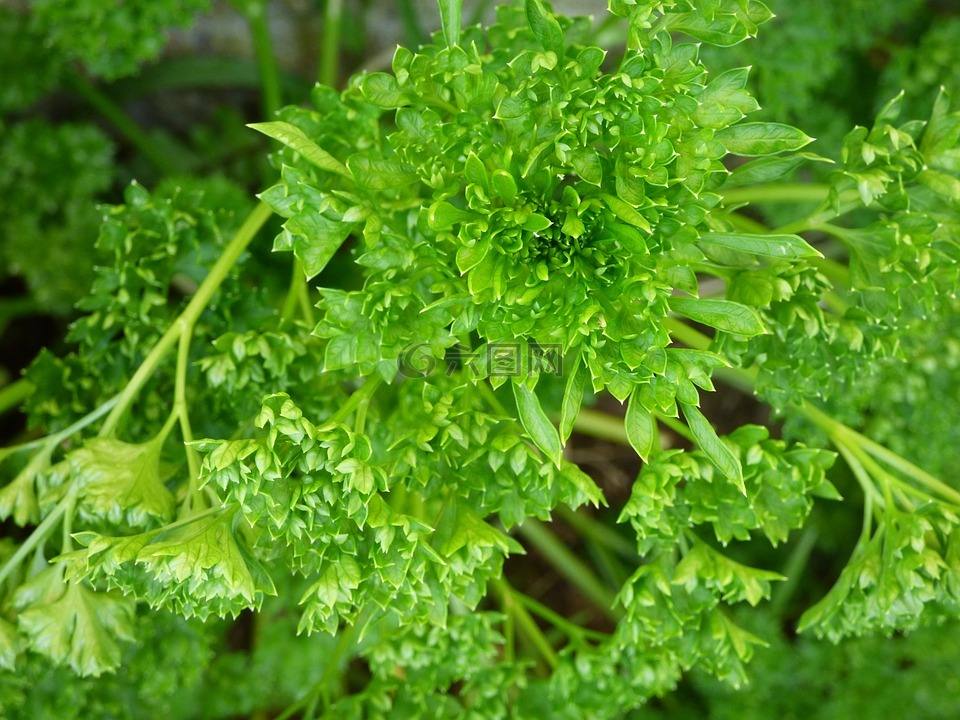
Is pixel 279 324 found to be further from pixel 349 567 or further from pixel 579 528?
pixel 579 528

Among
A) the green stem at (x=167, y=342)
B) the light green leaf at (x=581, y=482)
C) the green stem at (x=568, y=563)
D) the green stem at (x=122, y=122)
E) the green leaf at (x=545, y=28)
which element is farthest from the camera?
the green stem at (x=568, y=563)

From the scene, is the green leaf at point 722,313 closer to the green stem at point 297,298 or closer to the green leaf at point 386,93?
the green leaf at point 386,93

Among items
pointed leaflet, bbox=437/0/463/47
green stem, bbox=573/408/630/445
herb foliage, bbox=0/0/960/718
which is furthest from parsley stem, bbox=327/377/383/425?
green stem, bbox=573/408/630/445

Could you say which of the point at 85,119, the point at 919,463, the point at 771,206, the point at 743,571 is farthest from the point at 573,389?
the point at 85,119

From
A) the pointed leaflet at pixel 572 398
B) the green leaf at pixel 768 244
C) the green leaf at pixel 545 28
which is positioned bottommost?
the pointed leaflet at pixel 572 398

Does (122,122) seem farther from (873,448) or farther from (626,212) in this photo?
(873,448)

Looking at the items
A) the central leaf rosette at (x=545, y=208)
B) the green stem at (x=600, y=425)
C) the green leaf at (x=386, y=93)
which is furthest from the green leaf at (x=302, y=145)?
the green stem at (x=600, y=425)

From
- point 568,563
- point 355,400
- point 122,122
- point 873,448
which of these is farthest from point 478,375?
point 122,122
